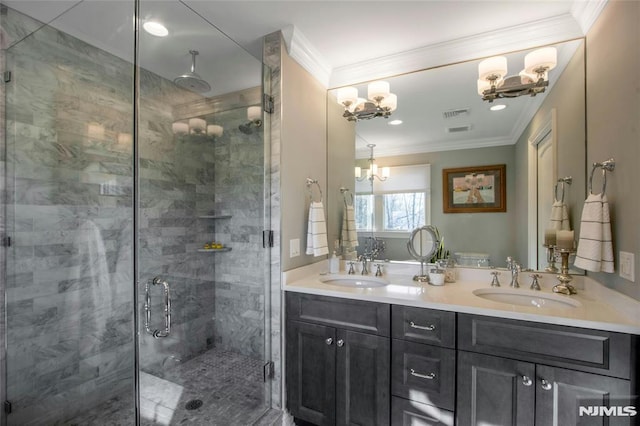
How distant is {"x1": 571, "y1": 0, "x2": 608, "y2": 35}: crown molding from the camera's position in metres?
1.50

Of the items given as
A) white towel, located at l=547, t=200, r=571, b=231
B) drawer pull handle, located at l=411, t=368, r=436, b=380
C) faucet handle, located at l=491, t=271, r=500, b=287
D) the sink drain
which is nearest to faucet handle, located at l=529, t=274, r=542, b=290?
faucet handle, located at l=491, t=271, r=500, b=287

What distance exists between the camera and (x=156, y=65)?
1705 mm

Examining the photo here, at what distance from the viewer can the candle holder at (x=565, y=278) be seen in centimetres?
163

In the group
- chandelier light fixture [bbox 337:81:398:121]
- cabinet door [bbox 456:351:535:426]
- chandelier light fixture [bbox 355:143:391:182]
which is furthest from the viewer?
chandelier light fixture [bbox 355:143:391:182]

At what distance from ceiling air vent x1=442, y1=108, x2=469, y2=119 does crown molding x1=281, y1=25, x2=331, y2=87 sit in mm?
956

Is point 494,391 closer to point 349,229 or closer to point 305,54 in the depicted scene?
point 349,229

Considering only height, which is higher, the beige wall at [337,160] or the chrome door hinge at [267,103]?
the chrome door hinge at [267,103]

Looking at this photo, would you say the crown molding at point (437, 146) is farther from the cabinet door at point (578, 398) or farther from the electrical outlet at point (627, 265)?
the cabinet door at point (578, 398)

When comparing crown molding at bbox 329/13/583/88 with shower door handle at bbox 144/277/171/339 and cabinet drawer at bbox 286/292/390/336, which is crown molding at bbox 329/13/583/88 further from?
shower door handle at bbox 144/277/171/339

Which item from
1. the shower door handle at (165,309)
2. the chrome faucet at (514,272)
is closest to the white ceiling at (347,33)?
the chrome faucet at (514,272)

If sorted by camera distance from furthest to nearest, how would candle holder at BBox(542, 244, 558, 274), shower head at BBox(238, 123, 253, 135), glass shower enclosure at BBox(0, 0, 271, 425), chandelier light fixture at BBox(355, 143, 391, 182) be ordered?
chandelier light fixture at BBox(355, 143, 391, 182)
shower head at BBox(238, 123, 253, 135)
candle holder at BBox(542, 244, 558, 274)
glass shower enclosure at BBox(0, 0, 271, 425)
